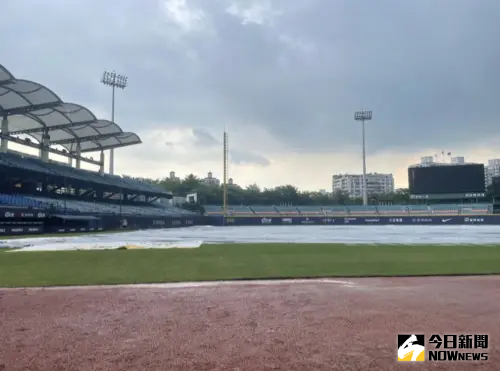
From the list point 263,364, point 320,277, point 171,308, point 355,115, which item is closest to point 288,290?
point 320,277

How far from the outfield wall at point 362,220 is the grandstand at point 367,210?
347 cm

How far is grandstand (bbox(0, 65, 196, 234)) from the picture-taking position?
39438 mm

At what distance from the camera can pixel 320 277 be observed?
10797 mm

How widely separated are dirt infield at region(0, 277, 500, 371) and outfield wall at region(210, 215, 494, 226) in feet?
200

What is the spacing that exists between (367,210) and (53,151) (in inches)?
2257

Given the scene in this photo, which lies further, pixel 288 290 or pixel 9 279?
pixel 9 279

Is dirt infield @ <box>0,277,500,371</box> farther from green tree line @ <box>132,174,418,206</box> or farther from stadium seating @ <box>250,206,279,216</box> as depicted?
green tree line @ <box>132,174,418,206</box>

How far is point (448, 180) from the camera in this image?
6906 cm

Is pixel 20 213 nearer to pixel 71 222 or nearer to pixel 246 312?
pixel 71 222

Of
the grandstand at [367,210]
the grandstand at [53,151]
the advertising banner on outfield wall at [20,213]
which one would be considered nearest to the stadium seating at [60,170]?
the grandstand at [53,151]

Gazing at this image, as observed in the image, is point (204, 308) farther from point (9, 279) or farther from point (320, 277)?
point (9, 279)

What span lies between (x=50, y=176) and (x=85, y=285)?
146ft

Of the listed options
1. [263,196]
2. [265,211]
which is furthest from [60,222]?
[263,196]

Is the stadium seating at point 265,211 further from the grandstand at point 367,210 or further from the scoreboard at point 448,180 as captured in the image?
the scoreboard at point 448,180
